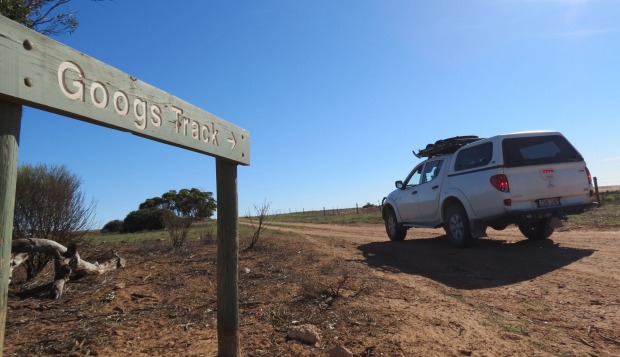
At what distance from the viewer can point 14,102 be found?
1.62 m

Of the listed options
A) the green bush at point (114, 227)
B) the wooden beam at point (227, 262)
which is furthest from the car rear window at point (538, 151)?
the green bush at point (114, 227)

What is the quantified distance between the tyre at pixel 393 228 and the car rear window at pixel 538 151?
406 cm

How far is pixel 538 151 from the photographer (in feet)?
25.3

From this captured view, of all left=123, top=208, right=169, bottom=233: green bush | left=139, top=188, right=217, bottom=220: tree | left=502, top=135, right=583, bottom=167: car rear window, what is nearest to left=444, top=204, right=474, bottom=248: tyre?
left=502, top=135, right=583, bottom=167: car rear window

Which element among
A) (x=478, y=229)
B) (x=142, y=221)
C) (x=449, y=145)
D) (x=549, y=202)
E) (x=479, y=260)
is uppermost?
(x=449, y=145)

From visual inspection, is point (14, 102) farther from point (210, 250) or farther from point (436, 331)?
point (210, 250)

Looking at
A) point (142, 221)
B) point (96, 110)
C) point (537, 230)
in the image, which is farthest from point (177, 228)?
point (142, 221)

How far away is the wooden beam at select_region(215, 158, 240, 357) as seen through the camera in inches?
121

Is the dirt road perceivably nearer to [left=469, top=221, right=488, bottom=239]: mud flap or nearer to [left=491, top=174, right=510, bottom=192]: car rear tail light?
[left=469, top=221, right=488, bottom=239]: mud flap

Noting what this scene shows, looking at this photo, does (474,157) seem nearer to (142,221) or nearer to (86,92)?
(86,92)

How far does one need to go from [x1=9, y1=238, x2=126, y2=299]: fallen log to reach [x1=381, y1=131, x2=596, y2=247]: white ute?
6.67 metres

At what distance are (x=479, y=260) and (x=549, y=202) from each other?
1.80 metres

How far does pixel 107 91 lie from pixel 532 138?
7782 mm

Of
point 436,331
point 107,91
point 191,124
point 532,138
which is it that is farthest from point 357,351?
point 532,138
